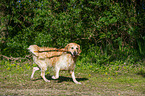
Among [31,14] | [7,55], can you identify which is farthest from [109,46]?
[7,55]

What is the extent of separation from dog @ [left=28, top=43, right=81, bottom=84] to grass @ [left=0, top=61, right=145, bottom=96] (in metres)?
0.53

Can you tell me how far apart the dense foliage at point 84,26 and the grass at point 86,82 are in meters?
1.03

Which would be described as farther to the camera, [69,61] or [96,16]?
[96,16]

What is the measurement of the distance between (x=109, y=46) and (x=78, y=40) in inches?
67.3

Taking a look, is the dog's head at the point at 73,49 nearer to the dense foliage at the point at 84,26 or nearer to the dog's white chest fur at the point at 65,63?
the dog's white chest fur at the point at 65,63

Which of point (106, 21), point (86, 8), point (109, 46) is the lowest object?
point (109, 46)

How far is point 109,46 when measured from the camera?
38.2 ft

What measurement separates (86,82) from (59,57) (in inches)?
50.6

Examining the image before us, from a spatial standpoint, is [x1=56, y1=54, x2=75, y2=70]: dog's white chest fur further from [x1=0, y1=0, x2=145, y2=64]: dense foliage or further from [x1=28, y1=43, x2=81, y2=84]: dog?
[x1=0, y1=0, x2=145, y2=64]: dense foliage

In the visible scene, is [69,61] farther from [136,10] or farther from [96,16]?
[136,10]

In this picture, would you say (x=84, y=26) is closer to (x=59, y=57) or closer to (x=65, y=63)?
(x=59, y=57)

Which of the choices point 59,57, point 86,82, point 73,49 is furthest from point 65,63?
point 86,82

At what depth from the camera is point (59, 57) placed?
6.78 m

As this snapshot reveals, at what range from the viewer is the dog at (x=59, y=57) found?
6.51m
